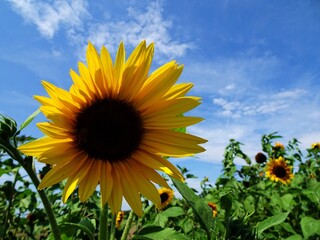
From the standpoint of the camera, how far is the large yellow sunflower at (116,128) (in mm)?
1588

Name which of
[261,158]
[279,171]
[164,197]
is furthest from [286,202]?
[261,158]

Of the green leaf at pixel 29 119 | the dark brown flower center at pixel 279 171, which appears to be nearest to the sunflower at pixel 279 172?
the dark brown flower center at pixel 279 171

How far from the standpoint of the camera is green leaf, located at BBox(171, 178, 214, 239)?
144 cm

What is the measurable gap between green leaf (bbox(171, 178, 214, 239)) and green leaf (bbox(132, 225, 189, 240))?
0.17 meters

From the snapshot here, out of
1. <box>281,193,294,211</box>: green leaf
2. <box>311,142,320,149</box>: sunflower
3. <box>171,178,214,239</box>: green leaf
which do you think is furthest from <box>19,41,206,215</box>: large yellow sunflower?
<box>311,142,320,149</box>: sunflower

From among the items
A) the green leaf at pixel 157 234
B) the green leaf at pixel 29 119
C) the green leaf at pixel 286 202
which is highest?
the green leaf at pixel 286 202

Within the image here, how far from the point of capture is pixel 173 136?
5.61ft

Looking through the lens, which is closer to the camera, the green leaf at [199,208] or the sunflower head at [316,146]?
the green leaf at [199,208]

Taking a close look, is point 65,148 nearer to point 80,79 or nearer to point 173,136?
point 80,79

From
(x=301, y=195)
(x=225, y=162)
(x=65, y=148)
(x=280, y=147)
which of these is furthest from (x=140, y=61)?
(x=280, y=147)

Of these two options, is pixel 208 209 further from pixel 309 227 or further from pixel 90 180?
pixel 309 227

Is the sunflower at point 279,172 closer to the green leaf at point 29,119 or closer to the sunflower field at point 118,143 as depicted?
the sunflower field at point 118,143

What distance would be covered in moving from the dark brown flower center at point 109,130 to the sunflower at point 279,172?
518cm

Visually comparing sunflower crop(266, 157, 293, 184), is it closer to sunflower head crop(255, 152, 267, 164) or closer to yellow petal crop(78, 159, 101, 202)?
sunflower head crop(255, 152, 267, 164)
